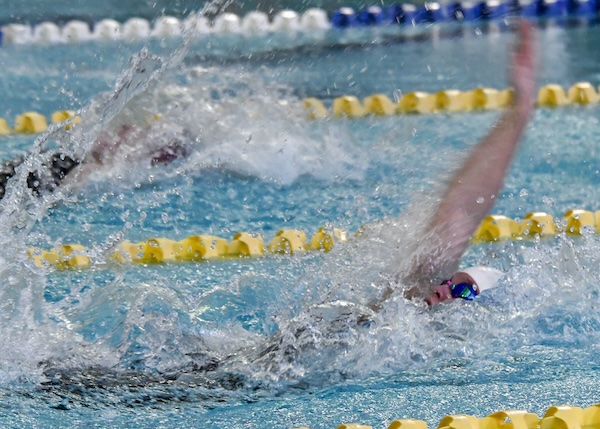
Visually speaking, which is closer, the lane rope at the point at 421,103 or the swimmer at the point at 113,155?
the swimmer at the point at 113,155

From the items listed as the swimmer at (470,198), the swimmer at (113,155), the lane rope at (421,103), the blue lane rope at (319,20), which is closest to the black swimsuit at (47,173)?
the swimmer at (113,155)

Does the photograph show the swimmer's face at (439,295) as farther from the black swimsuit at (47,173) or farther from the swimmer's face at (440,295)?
the black swimsuit at (47,173)

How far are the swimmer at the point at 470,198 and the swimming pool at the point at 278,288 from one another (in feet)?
0.21

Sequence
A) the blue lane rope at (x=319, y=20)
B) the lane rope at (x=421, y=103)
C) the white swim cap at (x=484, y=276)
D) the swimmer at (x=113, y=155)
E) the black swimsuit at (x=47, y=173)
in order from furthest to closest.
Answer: the blue lane rope at (x=319, y=20) < the lane rope at (x=421, y=103) < the swimmer at (x=113, y=155) < the black swimsuit at (x=47, y=173) < the white swim cap at (x=484, y=276)

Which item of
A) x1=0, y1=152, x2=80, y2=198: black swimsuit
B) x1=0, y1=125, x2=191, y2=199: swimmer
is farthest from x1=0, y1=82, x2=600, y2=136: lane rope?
x1=0, y1=152, x2=80, y2=198: black swimsuit

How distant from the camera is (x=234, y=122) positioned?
456cm

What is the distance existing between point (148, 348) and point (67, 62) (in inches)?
207

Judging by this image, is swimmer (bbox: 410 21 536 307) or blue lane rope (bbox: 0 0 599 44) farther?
blue lane rope (bbox: 0 0 599 44)

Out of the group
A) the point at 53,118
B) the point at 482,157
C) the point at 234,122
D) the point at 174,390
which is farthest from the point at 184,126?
the point at 174,390

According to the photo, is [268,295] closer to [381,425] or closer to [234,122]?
[381,425]

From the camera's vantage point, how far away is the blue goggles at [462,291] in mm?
2523

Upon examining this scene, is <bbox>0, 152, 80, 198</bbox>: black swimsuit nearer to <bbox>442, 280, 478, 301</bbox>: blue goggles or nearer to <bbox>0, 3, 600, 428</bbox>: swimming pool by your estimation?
<bbox>0, 3, 600, 428</bbox>: swimming pool

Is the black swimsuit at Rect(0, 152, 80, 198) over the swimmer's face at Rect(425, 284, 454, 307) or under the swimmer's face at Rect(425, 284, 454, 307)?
over

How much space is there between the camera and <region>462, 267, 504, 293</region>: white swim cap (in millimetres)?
Result: 2641
